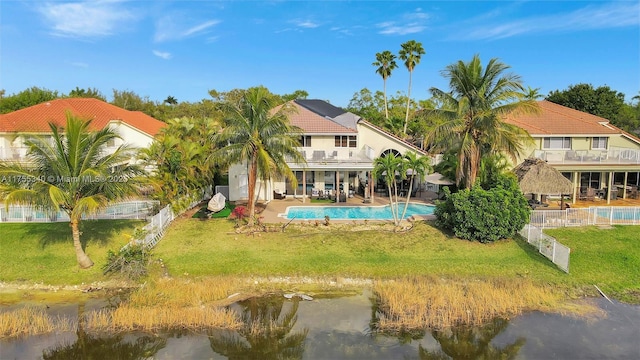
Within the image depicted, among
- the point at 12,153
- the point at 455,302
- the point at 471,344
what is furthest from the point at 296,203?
the point at 12,153

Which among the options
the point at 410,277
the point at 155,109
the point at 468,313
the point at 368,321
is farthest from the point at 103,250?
the point at 155,109

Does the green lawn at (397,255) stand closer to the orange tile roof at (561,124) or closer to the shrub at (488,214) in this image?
the shrub at (488,214)

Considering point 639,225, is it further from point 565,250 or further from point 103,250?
point 103,250

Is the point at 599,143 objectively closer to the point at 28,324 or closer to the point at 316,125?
the point at 316,125

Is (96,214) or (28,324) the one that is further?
(96,214)

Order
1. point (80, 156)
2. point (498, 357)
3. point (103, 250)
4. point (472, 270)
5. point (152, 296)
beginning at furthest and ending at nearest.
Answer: point (103, 250)
point (472, 270)
point (80, 156)
point (152, 296)
point (498, 357)

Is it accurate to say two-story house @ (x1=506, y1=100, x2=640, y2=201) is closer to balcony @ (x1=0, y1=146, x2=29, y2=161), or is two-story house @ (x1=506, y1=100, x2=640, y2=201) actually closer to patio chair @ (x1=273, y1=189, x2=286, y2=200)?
patio chair @ (x1=273, y1=189, x2=286, y2=200)
